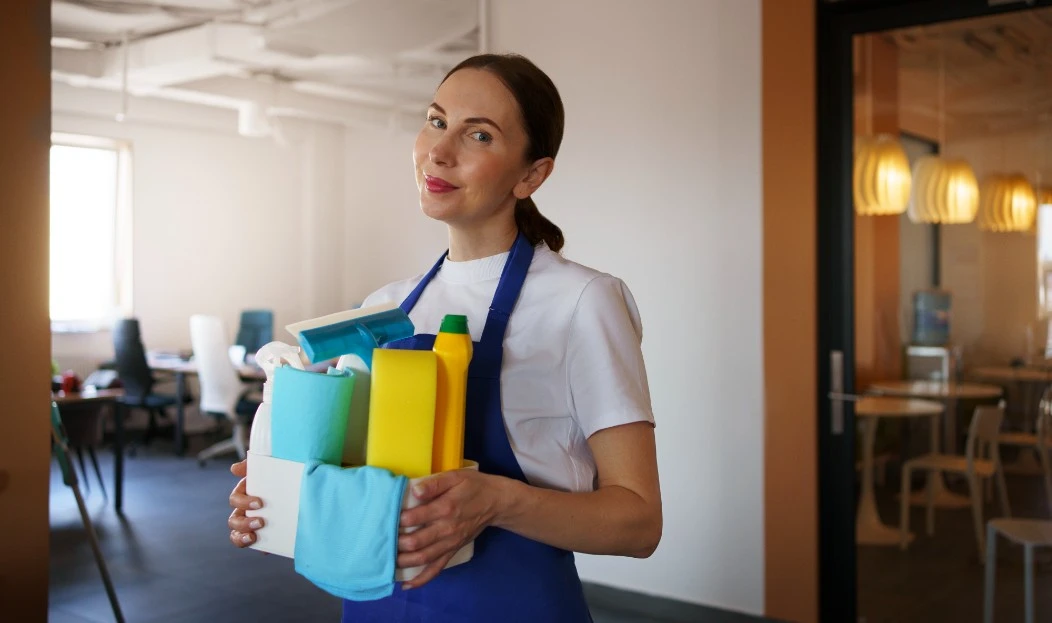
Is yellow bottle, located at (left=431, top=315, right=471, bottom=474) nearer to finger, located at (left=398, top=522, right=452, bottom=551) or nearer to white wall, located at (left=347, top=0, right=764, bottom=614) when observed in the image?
finger, located at (left=398, top=522, right=452, bottom=551)

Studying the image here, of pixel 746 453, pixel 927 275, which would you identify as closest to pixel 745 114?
pixel 927 275

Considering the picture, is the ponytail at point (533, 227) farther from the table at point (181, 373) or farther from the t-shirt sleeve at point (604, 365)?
the table at point (181, 373)

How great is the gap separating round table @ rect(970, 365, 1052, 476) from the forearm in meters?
2.30

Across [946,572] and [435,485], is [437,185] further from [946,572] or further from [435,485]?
[946,572]

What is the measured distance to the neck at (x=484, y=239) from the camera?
1166mm

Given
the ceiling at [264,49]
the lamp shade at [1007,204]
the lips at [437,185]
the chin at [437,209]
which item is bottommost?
the chin at [437,209]

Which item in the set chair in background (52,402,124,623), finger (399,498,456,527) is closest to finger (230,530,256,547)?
finger (399,498,456,527)

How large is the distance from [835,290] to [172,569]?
3290mm

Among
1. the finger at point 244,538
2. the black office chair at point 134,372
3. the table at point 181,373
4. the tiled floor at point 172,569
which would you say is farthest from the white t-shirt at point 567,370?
the black office chair at point 134,372

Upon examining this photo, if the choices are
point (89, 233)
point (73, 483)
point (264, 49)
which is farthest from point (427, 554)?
point (89, 233)

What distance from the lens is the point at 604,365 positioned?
1.02 metres

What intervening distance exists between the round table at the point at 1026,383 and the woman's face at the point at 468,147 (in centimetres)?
235

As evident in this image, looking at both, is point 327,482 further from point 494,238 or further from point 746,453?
point 746,453

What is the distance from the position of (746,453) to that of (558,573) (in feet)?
7.37
